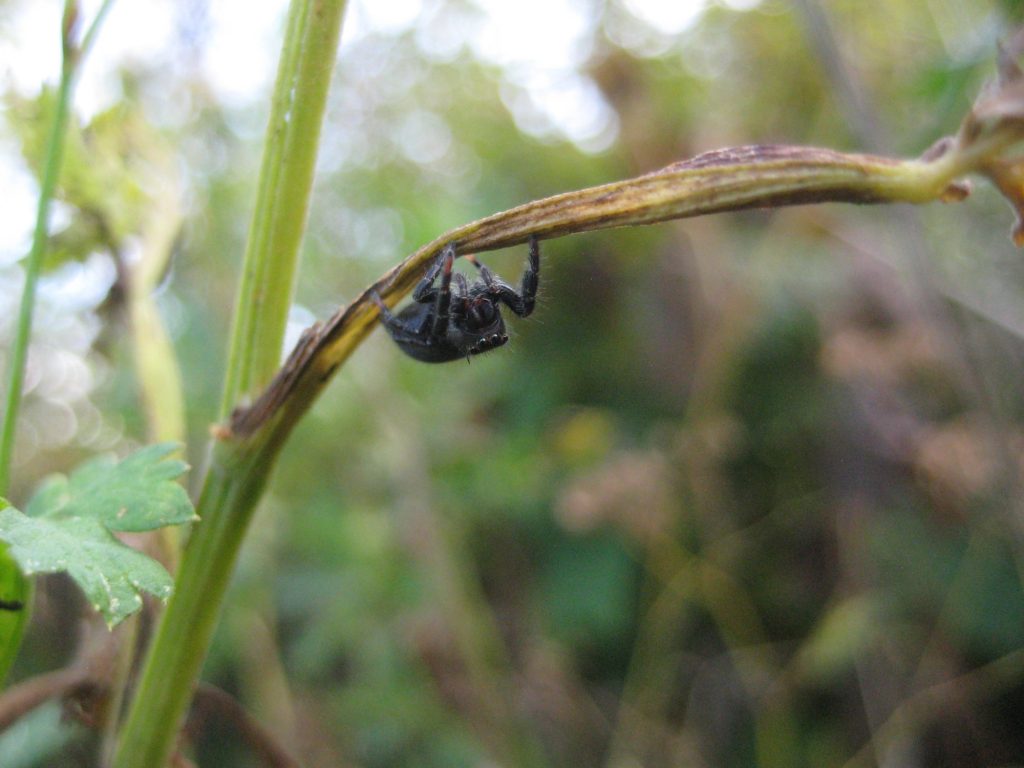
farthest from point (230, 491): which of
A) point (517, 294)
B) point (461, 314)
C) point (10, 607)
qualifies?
point (517, 294)

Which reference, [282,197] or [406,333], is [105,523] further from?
[406,333]

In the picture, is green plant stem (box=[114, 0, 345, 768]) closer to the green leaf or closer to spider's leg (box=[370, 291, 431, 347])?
the green leaf

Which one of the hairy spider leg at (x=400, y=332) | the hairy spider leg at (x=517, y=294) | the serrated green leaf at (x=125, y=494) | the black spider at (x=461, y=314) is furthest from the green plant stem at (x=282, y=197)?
the hairy spider leg at (x=517, y=294)

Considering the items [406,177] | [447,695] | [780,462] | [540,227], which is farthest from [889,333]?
[540,227]

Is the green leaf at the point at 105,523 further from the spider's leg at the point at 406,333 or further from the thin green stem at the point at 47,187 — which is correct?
the spider's leg at the point at 406,333

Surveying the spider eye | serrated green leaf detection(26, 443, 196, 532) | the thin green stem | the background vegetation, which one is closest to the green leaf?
serrated green leaf detection(26, 443, 196, 532)
